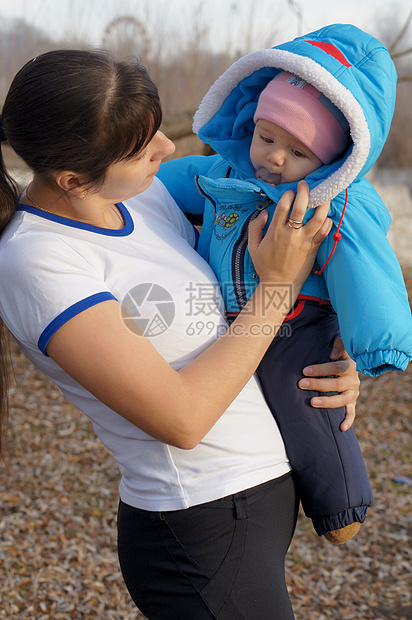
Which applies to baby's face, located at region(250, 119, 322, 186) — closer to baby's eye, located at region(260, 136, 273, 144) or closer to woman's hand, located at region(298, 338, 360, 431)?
baby's eye, located at region(260, 136, 273, 144)

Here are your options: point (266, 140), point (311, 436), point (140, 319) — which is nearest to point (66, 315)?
point (140, 319)

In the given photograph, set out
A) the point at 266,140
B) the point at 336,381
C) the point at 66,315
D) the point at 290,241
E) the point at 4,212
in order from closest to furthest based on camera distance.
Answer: the point at 66,315
the point at 4,212
the point at 290,241
the point at 336,381
the point at 266,140

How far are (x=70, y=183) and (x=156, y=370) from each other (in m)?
0.46

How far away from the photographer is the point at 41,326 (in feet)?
3.53

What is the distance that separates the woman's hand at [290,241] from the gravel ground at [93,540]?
77.7 inches

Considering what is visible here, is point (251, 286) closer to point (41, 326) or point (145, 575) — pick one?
point (41, 326)

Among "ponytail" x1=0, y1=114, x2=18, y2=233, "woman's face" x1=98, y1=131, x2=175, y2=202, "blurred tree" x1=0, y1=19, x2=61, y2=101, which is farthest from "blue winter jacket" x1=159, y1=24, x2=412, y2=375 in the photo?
"blurred tree" x1=0, y1=19, x2=61, y2=101

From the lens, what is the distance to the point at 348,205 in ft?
4.62

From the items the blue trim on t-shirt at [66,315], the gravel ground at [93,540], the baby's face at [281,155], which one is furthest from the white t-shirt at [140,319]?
the gravel ground at [93,540]

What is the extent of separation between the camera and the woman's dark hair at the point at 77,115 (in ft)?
3.72

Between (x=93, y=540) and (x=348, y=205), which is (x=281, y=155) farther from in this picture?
(x=93, y=540)

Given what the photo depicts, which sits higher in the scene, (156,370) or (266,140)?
(266,140)

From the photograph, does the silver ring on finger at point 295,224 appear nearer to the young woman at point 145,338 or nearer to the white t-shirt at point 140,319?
the young woman at point 145,338

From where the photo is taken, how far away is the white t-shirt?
109 cm
